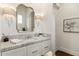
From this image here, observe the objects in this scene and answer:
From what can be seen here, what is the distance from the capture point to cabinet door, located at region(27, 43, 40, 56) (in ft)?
3.48

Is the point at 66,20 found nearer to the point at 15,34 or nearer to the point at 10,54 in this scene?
the point at 15,34

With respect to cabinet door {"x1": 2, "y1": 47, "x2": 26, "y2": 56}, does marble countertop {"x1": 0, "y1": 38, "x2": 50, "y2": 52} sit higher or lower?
higher

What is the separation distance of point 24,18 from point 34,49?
377mm

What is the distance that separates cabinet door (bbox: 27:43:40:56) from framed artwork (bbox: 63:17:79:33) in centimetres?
38

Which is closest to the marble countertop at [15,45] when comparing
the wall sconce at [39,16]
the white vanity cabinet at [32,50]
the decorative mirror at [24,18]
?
the white vanity cabinet at [32,50]

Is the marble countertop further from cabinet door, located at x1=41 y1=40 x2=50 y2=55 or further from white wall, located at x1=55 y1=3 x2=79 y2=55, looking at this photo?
white wall, located at x1=55 y1=3 x2=79 y2=55

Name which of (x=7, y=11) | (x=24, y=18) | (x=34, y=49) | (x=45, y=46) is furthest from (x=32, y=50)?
(x=7, y=11)

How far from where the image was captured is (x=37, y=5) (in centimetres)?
108

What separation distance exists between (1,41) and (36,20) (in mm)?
452

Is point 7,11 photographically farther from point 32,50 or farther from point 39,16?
point 32,50

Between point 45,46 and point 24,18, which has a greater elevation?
point 24,18

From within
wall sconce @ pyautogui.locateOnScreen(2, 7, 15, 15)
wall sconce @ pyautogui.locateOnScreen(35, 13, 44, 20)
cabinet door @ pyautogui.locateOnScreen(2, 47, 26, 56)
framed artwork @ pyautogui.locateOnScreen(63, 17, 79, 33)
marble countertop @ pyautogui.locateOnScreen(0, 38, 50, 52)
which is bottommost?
cabinet door @ pyautogui.locateOnScreen(2, 47, 26, 56)

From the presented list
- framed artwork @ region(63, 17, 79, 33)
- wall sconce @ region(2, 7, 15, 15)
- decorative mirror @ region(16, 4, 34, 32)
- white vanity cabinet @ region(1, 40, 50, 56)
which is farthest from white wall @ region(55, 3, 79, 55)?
wall sconce @ region(2, 7, 15, 15)

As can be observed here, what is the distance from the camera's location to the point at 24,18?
1062 millimetres
